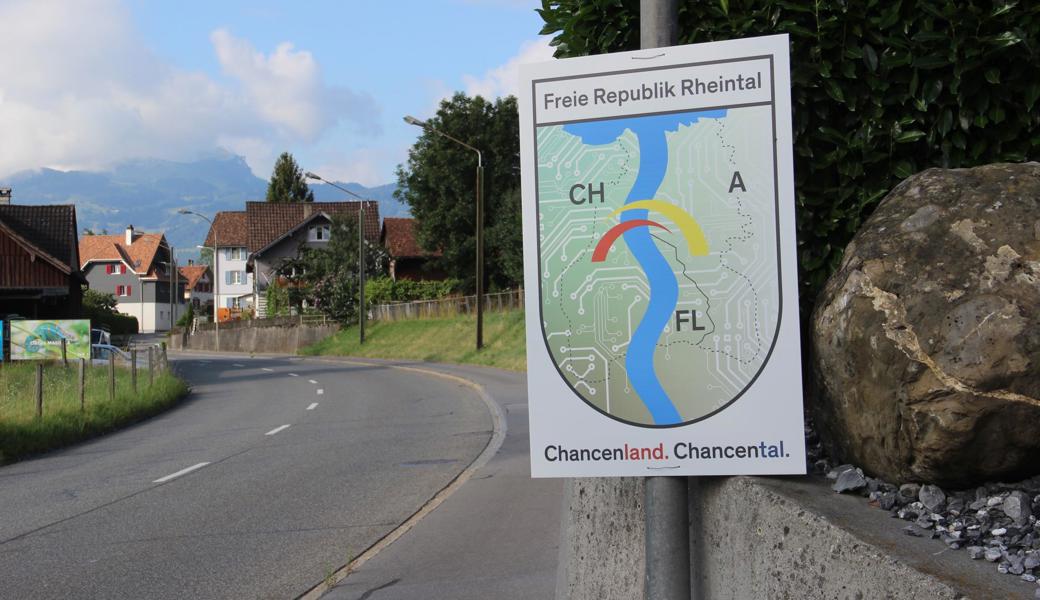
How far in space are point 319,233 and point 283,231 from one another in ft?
35.9

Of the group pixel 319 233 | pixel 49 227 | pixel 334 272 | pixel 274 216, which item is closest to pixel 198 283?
pixel 274 216

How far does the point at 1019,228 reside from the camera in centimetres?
319

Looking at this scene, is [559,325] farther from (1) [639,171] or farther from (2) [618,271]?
(1) [639,171]

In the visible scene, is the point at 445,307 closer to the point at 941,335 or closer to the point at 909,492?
the point at 909,492

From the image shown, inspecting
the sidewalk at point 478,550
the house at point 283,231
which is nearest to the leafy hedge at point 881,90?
the sidewalk at point 478,550

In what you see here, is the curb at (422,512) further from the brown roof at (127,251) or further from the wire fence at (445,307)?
the brown roof at (127,251)

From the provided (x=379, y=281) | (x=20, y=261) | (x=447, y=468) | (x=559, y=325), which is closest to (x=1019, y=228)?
(x=559, y=325)

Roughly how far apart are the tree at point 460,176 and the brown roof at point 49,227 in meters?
24.4

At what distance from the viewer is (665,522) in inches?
120

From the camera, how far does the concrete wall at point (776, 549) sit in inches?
97.3

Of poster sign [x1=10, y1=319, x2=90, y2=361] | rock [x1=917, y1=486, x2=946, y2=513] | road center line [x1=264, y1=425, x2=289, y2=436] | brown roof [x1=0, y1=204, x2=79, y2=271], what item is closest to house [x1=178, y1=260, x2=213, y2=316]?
brown roof [x1=0, y1=204, x2=79, y2=271]

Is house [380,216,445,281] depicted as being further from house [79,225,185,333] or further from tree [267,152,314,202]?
house [79,225,185,333]

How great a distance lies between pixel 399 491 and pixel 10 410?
35.3 feet

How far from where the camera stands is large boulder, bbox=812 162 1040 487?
9.77ft
